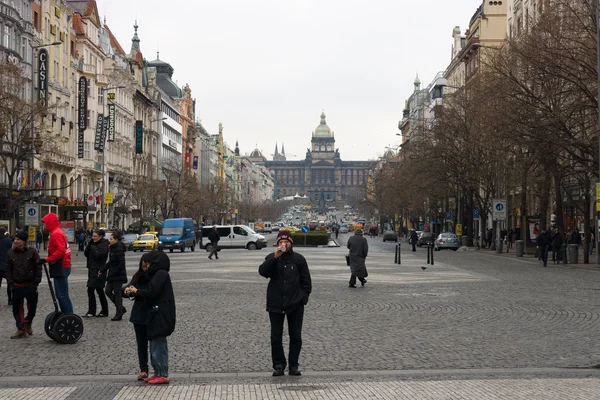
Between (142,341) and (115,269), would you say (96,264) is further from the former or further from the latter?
(142,341)

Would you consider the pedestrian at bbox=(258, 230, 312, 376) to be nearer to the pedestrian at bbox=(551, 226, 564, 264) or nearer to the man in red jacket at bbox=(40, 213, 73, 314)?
the man in red jacket at bbox=(40, 213, 73, 314)

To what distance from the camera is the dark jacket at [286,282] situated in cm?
1180

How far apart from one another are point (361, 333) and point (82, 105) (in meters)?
64.7

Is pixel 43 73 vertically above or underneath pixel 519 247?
above

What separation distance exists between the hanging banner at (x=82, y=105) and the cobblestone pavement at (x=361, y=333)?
168 ft

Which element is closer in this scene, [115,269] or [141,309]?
[141,309]

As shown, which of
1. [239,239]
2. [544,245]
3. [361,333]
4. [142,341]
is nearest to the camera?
[142,341]

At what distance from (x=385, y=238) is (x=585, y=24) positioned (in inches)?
2541

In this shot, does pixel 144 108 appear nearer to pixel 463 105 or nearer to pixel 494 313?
pixel 463 105

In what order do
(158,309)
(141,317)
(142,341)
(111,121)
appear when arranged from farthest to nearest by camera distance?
(111,121) → (142,341) → (141,317) → (158,309)

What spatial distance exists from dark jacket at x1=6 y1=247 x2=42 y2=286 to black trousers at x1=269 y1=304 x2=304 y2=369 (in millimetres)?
5312

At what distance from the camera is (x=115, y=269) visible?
62.6ft

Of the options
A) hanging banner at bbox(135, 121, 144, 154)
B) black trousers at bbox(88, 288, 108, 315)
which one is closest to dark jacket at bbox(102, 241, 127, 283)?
black trousers at bbox(88, 288, 108, 315)

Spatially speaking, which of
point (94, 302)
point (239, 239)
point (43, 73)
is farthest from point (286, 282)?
point (239, 239)
